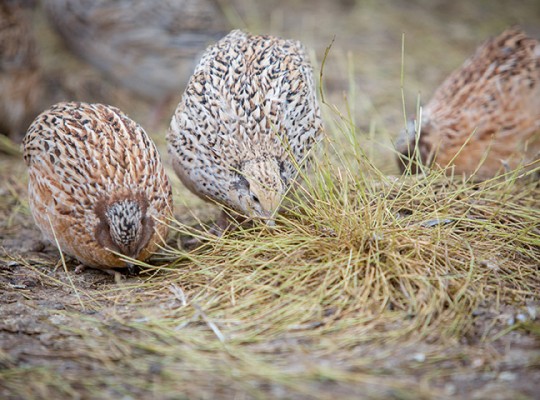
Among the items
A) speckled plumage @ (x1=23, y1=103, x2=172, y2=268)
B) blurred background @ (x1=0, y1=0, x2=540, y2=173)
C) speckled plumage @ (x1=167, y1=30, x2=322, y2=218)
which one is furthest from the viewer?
blurred background @ (x1=0, y1=0, x2=540, y2=173)

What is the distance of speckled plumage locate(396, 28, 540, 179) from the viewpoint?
5.82m

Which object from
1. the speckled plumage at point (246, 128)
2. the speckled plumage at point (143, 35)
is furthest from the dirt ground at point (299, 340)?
the speckled plumage at point (143, 35)

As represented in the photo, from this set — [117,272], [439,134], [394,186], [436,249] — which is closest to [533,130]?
[439,134]

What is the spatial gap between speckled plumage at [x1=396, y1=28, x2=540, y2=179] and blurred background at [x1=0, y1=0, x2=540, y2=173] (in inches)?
14.0

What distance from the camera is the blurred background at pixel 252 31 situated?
747cm

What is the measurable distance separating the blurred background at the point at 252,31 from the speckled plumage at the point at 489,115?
1.17 feet

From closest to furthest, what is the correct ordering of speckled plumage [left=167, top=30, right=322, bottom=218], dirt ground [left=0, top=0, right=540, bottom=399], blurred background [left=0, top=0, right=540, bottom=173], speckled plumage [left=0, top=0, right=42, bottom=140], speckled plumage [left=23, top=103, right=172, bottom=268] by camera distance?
dirt ground [left=0, top=0, right=540, bottom=399] < speckled plumage [left=23, top=103, right=172, bottom=268] < speckled plumage [left=167, top=30, right=322, bottom=218] < speckled plumage [left=0, top=0, right=42, bottom=140] < blurred background [left=0, top=0, right=540, bottom=173]

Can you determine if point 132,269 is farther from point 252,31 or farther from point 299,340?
point 252,31

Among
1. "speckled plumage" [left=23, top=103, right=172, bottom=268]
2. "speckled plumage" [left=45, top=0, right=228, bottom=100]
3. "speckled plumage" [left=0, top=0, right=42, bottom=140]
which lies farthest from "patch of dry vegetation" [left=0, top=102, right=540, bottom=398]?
"speckled plumage" [left=45, top=0, right=228, bottom=100]

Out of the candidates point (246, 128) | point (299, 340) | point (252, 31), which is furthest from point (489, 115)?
point (252, 31)

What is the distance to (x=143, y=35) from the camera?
7.53 m

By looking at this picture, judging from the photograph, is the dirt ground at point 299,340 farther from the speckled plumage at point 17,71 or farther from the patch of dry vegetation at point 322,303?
the speckled plumage at point 17,71

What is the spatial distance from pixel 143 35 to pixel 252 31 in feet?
5.73

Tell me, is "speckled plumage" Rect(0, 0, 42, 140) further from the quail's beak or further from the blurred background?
the quail's beak
